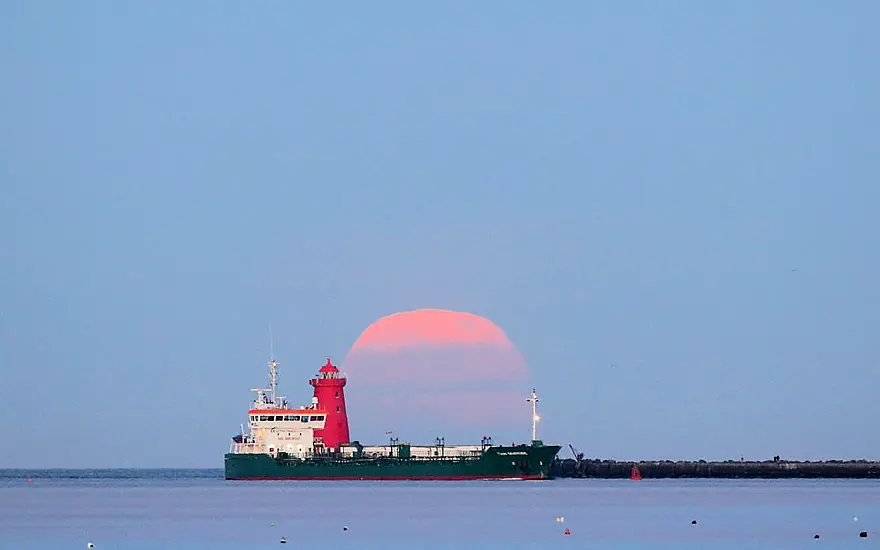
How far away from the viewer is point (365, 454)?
11338 centimetres

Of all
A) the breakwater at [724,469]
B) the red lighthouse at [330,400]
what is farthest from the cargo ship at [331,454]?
the breakwater at [724,469]

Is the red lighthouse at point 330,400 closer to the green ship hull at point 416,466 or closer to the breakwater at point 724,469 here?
the green ship hull at point 416,466

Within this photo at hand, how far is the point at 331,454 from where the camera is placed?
111 m

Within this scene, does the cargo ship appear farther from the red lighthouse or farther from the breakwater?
the breakwater

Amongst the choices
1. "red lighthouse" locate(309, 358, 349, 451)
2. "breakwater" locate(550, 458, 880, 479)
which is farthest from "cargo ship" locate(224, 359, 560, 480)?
Answer: "breakwater" locate(550, 458, 880, 479)

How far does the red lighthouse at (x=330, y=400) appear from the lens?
11081 centimetres

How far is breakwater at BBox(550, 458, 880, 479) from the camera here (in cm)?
14612
